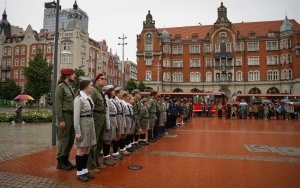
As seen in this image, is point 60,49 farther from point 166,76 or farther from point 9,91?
point 166,76

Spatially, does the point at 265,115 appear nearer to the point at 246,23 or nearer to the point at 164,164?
the point at 164,164

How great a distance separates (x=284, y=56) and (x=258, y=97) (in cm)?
2115

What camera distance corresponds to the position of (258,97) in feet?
136

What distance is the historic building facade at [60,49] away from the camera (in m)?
62.6

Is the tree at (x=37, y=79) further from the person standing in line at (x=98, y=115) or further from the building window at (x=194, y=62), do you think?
the building window at (x=194, y=62)

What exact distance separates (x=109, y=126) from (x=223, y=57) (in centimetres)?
5643

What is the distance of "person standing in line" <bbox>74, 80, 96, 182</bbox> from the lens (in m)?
5.53

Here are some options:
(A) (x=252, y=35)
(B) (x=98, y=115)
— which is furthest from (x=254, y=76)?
(B) (x=98, y=115)

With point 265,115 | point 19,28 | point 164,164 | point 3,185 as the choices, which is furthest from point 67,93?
point 19,28

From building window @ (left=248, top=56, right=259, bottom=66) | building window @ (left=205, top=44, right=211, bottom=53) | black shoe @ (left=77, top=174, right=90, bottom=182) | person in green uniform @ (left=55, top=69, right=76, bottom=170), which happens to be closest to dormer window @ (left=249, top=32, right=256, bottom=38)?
building window @ (left=248, top=56, right=259, bottom=66)

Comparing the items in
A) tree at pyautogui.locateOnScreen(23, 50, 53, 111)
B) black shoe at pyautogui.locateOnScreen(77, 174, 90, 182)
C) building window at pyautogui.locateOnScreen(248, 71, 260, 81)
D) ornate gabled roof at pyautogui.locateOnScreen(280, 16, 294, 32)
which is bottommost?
black shoe at pyautogui.locateOnScreen(77, 174, 90, 182)

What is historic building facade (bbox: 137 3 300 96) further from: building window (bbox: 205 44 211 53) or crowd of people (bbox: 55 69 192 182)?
crowd of people (bbox: 55 69 192 182)

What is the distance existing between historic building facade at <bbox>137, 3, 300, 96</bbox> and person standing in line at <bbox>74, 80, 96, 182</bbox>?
51.6 meters

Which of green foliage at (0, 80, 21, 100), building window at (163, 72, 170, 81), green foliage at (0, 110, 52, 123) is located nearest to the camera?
green foliage at (0, 110, 52, 123)
